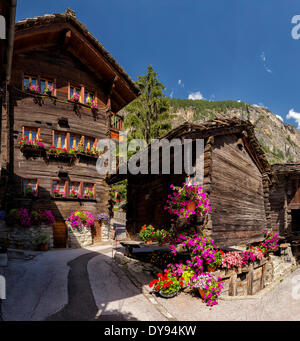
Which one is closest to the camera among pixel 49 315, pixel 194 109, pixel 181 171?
pixel 49 315

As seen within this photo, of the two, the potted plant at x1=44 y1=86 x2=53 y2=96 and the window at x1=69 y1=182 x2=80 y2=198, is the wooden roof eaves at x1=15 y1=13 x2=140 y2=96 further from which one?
the window at x1=69 y1=182 x2=80 y2=198

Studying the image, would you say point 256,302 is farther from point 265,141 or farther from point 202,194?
point 265,141

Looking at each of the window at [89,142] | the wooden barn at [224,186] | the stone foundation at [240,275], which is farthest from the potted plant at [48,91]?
the stone foundation at [240,275]

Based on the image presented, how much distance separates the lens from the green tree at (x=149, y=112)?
2395 cm

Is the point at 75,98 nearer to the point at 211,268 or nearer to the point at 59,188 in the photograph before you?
the point at 59,188

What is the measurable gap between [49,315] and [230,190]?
7.59 metres

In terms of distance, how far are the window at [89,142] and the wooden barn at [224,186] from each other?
5.61m

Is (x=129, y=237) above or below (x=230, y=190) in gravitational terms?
below

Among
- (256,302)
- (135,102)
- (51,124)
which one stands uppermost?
(135,102)

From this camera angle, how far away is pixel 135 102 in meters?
25.2

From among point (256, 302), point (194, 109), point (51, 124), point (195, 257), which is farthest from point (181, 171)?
point (194, 109)

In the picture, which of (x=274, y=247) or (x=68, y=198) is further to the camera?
(x=68, y=198)

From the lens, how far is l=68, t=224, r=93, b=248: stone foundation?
1562 centimetres

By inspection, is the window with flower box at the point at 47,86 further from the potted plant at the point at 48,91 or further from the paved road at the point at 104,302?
the paved road at the point at 104,302
